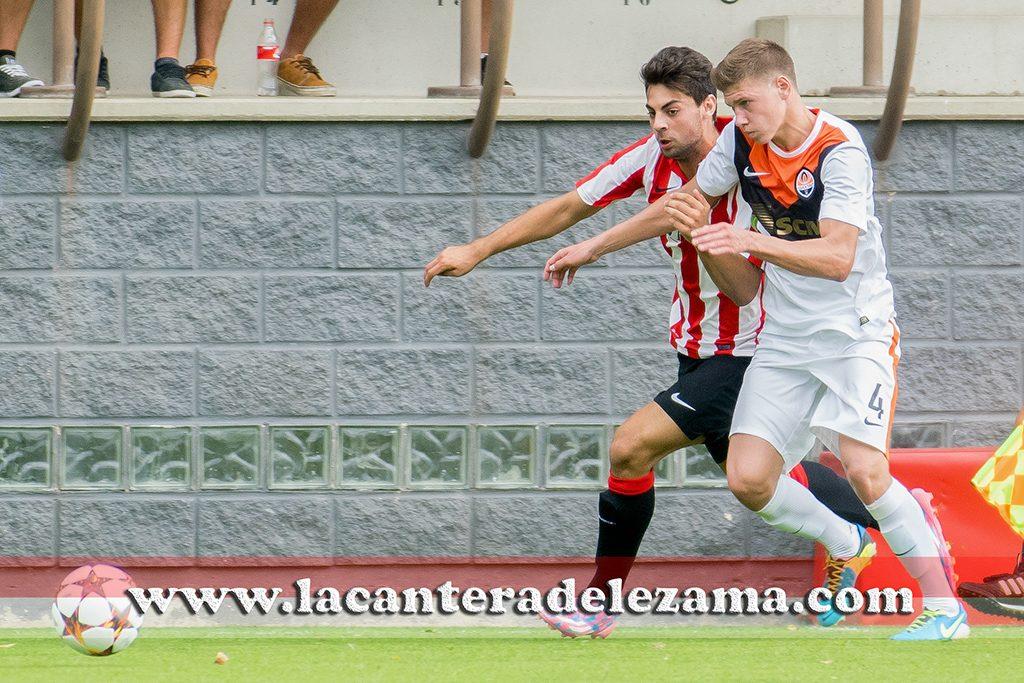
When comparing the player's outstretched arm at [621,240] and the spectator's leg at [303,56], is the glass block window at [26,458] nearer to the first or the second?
the spectator's leg at [303,56]

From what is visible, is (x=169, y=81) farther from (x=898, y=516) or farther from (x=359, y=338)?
(x=898, y=516)

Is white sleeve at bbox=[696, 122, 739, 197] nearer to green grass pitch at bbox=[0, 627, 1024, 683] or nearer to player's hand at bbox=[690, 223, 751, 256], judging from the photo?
player's hand at bbox=[690, 223, 751, 256]

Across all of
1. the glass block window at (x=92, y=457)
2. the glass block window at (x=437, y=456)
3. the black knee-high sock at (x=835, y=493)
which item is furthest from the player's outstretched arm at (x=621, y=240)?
the glass block window at (x=92, y=457)

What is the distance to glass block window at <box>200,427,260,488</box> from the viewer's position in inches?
264

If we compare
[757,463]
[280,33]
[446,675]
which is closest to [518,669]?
[446,675]

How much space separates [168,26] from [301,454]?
2.13 metres

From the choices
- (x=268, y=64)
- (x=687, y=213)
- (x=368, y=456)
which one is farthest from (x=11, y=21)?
(x=687, y=213)

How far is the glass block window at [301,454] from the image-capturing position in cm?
Answer: 673

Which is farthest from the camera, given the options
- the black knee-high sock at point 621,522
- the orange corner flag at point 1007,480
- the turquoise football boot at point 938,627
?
the orange corner flag at point 1007,480

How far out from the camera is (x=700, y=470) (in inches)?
267

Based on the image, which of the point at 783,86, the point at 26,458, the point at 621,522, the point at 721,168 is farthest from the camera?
the point at 26,458

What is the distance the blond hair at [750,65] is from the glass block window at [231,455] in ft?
9.61

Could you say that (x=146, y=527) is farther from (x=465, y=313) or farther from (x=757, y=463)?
(x=757, y=463)

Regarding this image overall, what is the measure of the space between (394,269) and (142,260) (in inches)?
44.9
